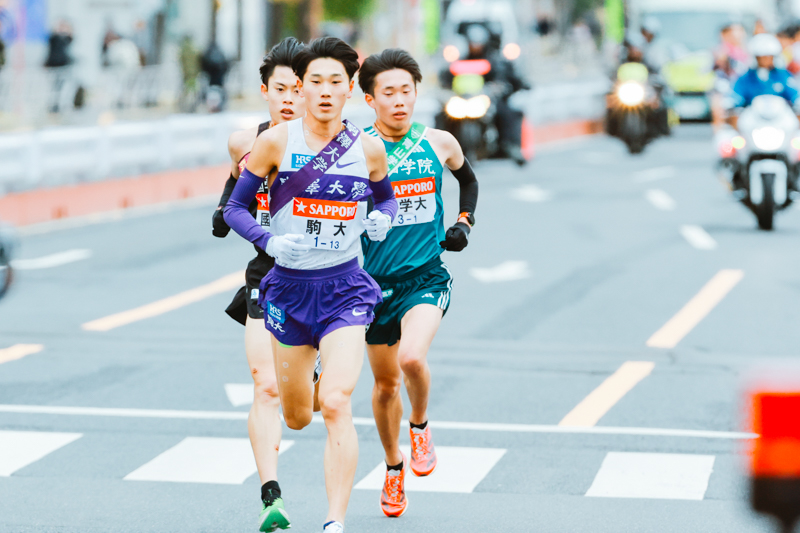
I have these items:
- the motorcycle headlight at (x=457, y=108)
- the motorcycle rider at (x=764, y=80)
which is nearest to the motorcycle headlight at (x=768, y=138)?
the motorcycle rider at (x=764, y=80)

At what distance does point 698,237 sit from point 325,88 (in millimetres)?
11931

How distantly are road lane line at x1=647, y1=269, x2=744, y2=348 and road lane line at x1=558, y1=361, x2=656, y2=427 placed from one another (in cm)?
86

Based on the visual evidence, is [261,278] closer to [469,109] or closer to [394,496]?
[394,496]

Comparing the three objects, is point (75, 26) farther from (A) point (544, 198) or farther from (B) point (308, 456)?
(B) point (308, 456)

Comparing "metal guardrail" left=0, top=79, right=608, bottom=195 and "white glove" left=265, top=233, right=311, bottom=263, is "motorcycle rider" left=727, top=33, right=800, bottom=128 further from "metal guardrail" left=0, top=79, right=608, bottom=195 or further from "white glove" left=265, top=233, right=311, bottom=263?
"white glove" left=265, top=233, right=311, bottom=263

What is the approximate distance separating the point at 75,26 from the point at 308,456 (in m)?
32.1

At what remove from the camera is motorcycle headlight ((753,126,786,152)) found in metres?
16.6

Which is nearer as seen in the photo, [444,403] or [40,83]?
[444,403]

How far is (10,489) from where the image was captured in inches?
282

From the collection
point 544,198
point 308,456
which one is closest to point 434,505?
point 308,456

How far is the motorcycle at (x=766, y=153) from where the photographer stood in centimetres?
A: 1664

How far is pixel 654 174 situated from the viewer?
83.0ft

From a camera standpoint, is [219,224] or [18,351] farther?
[18,351]

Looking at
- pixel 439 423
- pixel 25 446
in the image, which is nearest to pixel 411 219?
pixel 439 423
